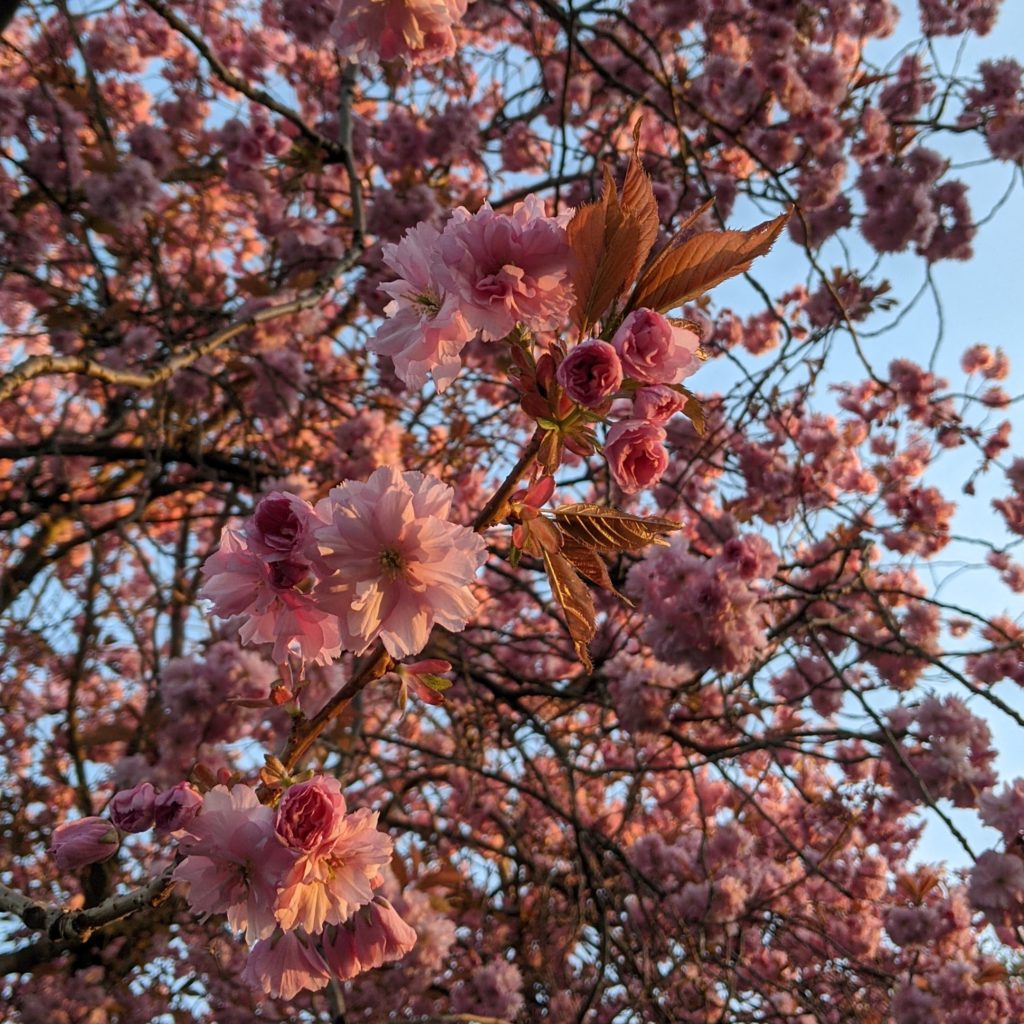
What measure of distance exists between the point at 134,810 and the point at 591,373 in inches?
27.0

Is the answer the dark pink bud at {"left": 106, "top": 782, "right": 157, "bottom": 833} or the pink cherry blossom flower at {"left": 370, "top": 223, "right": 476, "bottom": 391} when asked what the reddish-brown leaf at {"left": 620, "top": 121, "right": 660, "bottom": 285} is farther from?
the dark pink bud at {"left": 106, "top": 782, "right": 157, "bottom": 833}

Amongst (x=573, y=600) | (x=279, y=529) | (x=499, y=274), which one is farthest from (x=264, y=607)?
(x=499, y=274)

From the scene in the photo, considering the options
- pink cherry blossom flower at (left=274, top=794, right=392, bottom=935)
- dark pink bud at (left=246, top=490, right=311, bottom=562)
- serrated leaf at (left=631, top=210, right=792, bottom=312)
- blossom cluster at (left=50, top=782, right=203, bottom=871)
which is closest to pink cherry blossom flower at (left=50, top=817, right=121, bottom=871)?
blossom cluster at (left=50, top=782, right=203, bottom=871)

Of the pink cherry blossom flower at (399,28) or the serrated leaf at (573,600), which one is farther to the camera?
the pink cherry blossom flower at (399,28)

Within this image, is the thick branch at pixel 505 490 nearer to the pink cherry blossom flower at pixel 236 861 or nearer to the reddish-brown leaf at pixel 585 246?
the reddish-brown leaf at pixel 585 246

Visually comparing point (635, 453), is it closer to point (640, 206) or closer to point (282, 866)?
point (640, 206)

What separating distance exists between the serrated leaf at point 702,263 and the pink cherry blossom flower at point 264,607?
1.63 ft

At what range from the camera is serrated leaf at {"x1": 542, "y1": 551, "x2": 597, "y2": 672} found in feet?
2.55

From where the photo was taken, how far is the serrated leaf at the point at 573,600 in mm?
778

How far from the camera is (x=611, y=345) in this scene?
2.49ft

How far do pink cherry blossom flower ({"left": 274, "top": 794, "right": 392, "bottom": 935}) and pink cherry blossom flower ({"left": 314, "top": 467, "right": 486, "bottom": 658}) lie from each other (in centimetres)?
20

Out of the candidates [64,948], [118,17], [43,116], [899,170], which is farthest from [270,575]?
[118,17]

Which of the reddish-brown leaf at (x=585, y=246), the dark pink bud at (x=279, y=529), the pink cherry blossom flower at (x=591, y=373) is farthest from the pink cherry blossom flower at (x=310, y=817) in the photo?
the reddish-brown leaf at (x=585, y=246)

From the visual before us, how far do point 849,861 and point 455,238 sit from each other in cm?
483
